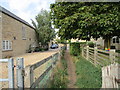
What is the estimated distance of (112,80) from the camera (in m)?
1.86

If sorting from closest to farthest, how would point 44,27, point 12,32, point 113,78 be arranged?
1. point 113,78
2. point 12,32
3. point 44,27

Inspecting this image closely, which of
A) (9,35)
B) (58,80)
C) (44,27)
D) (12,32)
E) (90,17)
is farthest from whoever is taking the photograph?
(44,27)

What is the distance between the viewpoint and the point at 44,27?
19.8m

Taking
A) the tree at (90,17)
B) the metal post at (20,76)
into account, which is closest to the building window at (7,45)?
the tree at (90,17)

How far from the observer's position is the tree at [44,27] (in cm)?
1983

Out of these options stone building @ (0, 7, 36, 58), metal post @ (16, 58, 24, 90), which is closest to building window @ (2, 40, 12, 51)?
stone building @ (0, 7, 36, 58)

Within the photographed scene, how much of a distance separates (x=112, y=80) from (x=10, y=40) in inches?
480

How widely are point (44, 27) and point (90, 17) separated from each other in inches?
541

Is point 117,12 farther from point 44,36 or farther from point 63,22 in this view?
→ point 44,36

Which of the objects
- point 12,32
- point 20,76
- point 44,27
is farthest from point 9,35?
point 20,76

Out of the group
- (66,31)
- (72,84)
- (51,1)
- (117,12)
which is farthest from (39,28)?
(72,84)

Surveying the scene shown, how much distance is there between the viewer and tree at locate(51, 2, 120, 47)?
7394 mm

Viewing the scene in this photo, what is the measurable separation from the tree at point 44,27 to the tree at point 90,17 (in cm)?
1099

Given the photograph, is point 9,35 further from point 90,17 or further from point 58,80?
point 58,80
